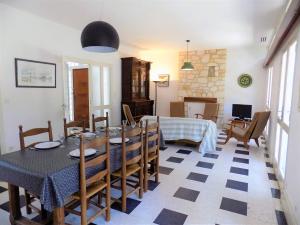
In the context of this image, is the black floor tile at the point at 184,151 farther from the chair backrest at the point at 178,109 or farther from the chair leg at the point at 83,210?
the chair leg at the point at 83,210

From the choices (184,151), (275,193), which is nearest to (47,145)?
(275,193)

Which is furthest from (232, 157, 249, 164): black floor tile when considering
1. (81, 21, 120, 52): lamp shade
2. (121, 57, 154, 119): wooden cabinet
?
(121, 57, 154, 119): wooden cabinet

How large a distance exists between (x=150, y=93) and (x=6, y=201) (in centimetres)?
627

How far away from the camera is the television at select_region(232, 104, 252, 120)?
6215 mm

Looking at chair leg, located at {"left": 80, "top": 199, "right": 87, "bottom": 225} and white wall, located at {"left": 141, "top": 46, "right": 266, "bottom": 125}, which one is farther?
white wall, located at {"left": 141, "top": 46, "right": 266, "bottom": 125}

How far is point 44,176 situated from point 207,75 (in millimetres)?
6354

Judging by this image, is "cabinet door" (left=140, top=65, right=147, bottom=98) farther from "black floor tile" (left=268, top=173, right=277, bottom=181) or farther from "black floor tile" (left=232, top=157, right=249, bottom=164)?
"black floor tile" (left=268, top=173, right=277, bottom=181)

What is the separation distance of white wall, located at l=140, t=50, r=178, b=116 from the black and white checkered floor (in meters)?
4.12

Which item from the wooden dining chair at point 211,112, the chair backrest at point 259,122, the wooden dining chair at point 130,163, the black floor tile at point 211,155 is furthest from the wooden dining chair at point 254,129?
the wooden dining chair at point 130,163

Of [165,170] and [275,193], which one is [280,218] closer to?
[275,193]

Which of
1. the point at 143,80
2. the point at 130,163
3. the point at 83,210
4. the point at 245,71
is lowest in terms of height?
the point at 83,210

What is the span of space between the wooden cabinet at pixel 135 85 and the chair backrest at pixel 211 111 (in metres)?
2.03

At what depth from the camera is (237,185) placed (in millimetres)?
2863

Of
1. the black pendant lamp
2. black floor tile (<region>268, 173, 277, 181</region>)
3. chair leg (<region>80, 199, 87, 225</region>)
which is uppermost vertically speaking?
the black pendant lamp
